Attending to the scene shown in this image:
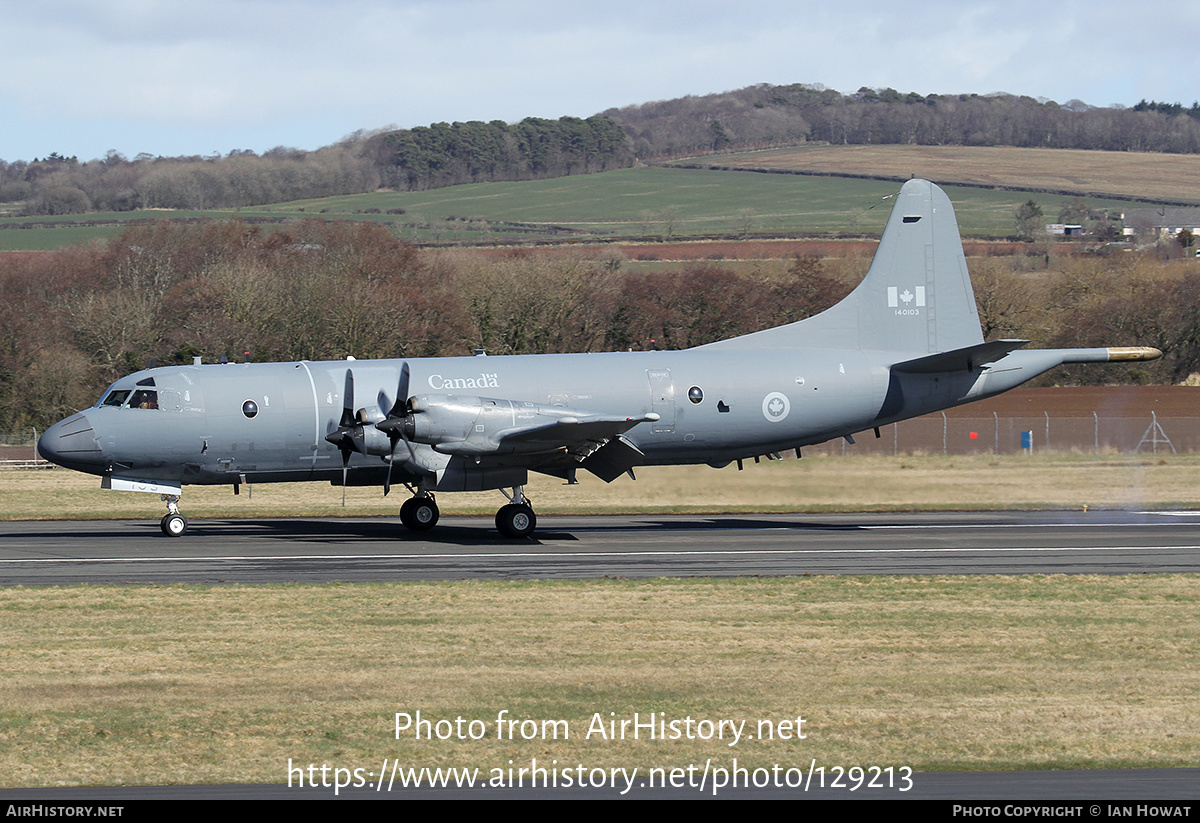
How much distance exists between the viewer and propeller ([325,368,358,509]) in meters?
26.1

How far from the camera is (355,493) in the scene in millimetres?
40156

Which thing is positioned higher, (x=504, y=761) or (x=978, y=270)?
(x=978, y=270)

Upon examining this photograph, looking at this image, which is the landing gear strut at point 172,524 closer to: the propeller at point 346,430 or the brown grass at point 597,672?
the propeller at point 346,430

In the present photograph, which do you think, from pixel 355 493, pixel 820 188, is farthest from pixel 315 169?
pixel 355 493

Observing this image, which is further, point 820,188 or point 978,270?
point 820,188

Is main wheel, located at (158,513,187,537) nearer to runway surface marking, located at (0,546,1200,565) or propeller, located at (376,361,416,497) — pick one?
runway surface marking, located at (0,546,1200,565)

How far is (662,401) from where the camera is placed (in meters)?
27.9

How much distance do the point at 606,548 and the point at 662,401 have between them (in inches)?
177

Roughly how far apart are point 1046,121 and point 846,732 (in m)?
168

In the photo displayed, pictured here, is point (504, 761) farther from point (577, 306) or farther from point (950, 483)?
point (577, 306)

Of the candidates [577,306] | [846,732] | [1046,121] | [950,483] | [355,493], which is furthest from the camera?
[1046,121]

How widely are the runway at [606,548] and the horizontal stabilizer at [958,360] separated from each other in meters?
3.88

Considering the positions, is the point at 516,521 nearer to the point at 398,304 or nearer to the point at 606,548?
the point at 606,548

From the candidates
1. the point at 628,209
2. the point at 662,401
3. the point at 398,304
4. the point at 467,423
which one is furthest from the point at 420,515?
the point at 628,209
